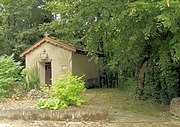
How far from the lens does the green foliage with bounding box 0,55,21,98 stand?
11117 millimetres

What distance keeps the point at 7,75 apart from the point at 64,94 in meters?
4.75

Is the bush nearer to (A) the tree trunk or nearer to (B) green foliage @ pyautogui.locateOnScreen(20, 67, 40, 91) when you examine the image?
(A) the tree trunk

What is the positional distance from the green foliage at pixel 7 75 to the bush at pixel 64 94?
11.5 ft

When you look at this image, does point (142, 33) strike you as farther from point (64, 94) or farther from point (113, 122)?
point (64, 94)

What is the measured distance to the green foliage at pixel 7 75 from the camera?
11.1m

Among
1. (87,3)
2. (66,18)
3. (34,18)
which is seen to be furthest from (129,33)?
(34,18)

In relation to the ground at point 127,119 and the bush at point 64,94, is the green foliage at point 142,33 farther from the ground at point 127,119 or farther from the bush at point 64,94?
the bush at point 64,94

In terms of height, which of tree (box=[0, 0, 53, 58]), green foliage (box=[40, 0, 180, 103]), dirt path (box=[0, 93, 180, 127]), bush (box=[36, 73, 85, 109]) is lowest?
dirt path (box=[0, 93, 180, 127])

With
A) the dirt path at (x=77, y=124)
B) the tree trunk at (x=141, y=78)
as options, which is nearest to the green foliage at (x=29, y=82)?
the tree trunk at (x=141, y=78)

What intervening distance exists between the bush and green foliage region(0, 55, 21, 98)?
138 inches

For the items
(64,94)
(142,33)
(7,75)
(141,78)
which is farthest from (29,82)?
(142,33)

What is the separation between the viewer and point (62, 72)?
1512cm

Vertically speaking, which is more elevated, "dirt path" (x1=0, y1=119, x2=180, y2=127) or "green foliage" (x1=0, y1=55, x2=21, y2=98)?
"green foliage" (x1=0, y1=55, x2=21, y2=98)

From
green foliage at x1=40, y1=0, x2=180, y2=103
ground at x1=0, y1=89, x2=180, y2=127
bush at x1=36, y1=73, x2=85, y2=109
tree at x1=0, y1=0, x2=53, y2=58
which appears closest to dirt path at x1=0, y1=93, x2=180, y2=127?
ground at x1=0, y1=89, x2=180, y2=127
